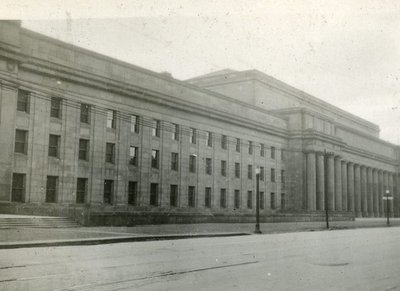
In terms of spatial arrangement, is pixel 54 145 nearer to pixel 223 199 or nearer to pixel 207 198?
pixel 207 198

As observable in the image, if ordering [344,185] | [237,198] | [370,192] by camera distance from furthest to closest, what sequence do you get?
1. [370,192]
2. [344,185]
3. [237,198]

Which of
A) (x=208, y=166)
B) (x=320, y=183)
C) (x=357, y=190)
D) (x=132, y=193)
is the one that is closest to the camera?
(x=132, y=193)

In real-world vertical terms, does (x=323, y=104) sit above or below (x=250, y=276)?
above

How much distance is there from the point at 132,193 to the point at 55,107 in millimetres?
9858

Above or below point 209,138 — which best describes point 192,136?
below

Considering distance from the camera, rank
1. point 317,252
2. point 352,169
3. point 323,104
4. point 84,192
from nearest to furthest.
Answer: point 317,252 → point 84,192 → point 352,169 → point 323,104

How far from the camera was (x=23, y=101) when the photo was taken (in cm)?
3106

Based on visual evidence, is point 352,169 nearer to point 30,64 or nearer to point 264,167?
point 264,167

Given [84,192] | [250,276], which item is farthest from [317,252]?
[84,192]

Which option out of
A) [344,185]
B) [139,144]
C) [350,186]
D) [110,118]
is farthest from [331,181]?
[110,118]

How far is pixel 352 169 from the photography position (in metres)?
77.9

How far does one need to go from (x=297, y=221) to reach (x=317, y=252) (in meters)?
29.1

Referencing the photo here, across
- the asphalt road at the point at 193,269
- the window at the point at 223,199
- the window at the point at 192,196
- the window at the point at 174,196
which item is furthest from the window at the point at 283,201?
the asphalt road at the point at 193,269

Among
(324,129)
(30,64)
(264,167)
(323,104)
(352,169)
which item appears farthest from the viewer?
(323,104)
